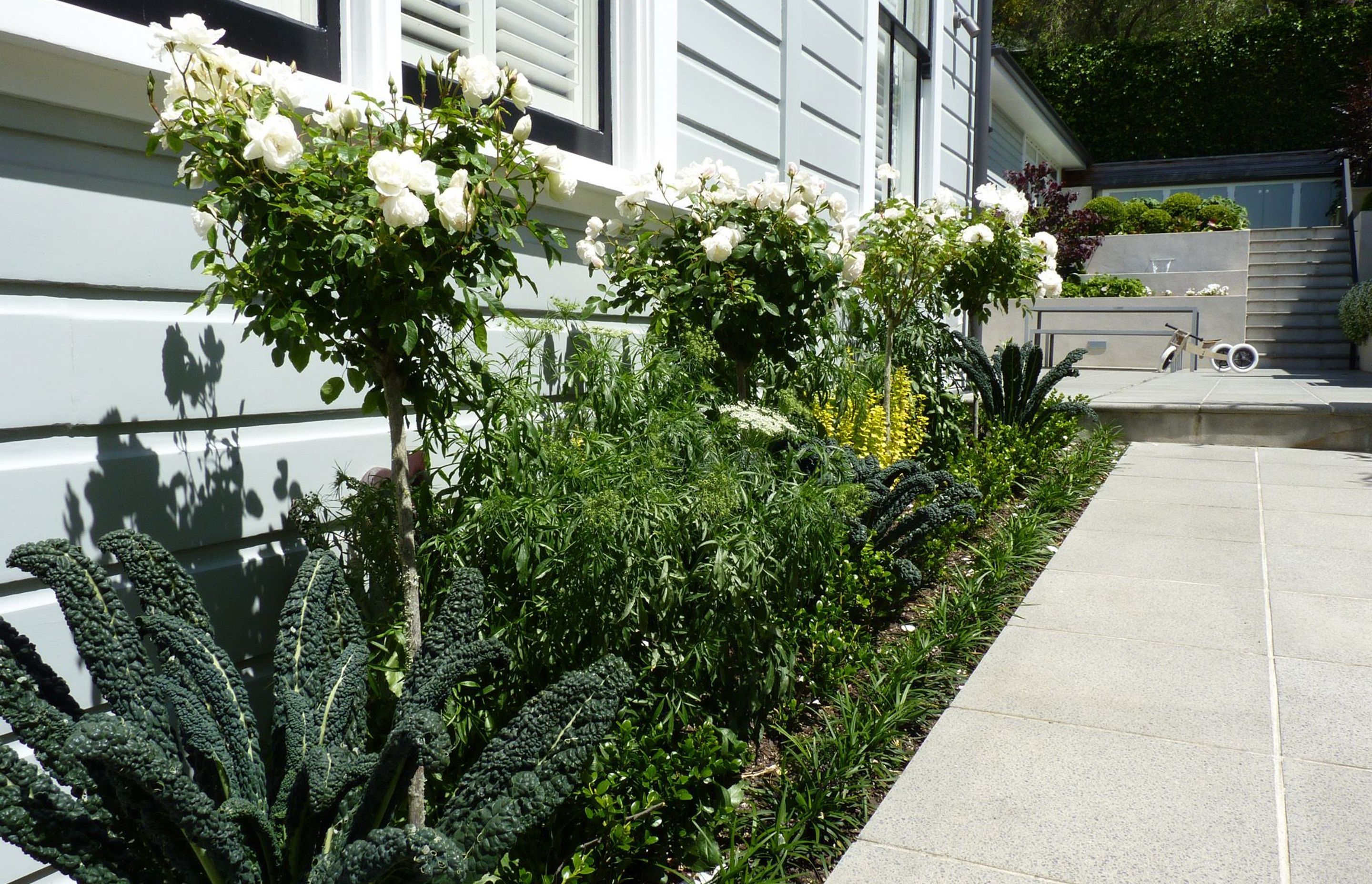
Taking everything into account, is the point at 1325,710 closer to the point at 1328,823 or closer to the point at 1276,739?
the point at 1276,739

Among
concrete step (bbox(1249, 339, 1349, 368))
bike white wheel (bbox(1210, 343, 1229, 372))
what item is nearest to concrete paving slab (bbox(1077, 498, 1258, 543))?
bike white wheel (bbox(1210, 343, 1229, 372))

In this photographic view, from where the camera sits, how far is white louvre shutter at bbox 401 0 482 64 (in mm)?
3535

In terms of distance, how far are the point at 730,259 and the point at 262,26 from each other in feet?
6.97

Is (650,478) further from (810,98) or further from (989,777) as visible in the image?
(810,98)

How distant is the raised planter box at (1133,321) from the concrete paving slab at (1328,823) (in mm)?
14377

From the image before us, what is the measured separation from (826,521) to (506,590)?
1.05 metres

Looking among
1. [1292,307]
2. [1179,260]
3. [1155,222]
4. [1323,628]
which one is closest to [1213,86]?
[1155,222]

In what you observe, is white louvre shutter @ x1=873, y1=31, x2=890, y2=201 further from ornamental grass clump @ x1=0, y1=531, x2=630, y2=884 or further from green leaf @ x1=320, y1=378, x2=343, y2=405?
ornamental grass clump @ x1=0, y1=531, x2=630, y2=884

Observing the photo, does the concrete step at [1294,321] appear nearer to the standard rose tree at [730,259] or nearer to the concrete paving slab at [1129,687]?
the standard rose tree at [730,259]

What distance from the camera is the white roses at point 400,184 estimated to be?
2.01m

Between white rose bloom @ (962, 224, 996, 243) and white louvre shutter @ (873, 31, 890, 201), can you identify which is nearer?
white rose bloom @ (962, 224, 996, 243)

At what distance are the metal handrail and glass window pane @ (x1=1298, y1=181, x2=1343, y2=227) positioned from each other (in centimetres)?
1063

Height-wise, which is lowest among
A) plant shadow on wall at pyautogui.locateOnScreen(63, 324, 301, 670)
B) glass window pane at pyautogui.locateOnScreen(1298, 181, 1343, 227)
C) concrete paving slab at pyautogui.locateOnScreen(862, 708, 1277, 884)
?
concrete paving slab at pyautogui.locateOnScreen(862, 708, 1277, 884)

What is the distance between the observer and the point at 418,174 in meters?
2.05
